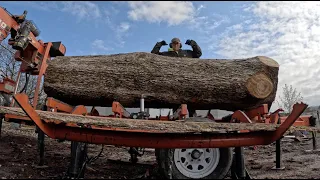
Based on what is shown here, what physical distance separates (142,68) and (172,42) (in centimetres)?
186

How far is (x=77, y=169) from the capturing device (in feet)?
12.9

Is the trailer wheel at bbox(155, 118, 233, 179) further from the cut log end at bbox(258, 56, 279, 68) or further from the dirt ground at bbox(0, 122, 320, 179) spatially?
the cut log end at bbox(258, 56, 279, 68)

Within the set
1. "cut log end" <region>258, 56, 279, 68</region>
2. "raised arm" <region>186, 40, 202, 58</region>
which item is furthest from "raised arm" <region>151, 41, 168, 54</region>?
"cut log end" <region>258, 56, 279, 68</region>

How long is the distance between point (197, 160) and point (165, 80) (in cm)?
174

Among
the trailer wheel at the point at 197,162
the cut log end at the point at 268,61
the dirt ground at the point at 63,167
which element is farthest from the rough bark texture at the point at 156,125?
the cut log end at the point at 268,61

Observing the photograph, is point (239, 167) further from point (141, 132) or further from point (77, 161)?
point (77, 161)

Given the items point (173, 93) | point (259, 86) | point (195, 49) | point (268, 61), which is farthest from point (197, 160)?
point (195, 49)

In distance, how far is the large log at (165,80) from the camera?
525 centimetres

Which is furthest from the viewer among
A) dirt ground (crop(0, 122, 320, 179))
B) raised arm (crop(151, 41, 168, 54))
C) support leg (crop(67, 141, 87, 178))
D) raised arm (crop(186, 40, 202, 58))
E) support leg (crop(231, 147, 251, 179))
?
raised arm (crop(186, 40, 202, 58))

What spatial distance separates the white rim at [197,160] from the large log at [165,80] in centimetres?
150

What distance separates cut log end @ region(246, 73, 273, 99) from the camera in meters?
5.20

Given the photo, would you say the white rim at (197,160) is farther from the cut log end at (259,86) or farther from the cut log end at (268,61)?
the cut log end at (268,61)

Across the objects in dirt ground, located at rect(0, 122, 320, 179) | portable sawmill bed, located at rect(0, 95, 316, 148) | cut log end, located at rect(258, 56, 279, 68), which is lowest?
dirt ground, located at rect(0, 122, 320, 179)

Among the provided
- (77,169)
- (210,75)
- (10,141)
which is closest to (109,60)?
(210,75)
